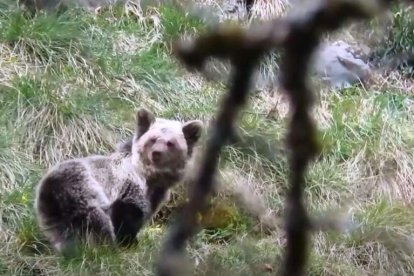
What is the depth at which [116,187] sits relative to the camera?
4.09 metres

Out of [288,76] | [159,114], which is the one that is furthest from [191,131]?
[288,76]

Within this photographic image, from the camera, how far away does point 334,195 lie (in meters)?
5.09

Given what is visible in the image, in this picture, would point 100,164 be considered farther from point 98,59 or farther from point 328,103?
point 328,103

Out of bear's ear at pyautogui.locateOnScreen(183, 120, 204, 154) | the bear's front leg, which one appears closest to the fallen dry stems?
the bear's front leg

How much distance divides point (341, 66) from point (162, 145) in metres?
2.47

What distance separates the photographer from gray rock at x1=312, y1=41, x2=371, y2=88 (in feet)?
20.4

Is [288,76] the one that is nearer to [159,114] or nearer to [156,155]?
[156,155]

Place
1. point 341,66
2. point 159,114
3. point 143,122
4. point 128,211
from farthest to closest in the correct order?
1. point 341,66
2. point 159,114
3. point 143,122
4. point 128,211

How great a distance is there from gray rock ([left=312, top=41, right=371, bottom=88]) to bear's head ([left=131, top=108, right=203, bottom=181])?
6.59 ft

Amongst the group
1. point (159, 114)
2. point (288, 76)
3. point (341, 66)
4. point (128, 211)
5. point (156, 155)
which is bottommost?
point (341, 66)

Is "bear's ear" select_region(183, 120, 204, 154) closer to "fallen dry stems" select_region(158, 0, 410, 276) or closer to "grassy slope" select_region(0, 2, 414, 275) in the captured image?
"grassy slope" select_region(0, 2, 414, 275)

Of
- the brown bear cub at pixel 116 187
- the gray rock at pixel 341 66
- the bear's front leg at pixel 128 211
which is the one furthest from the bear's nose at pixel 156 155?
the gray rock at pixel 341 66

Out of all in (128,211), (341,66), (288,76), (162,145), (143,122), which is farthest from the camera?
(341,66)

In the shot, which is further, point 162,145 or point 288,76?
point 162,145
